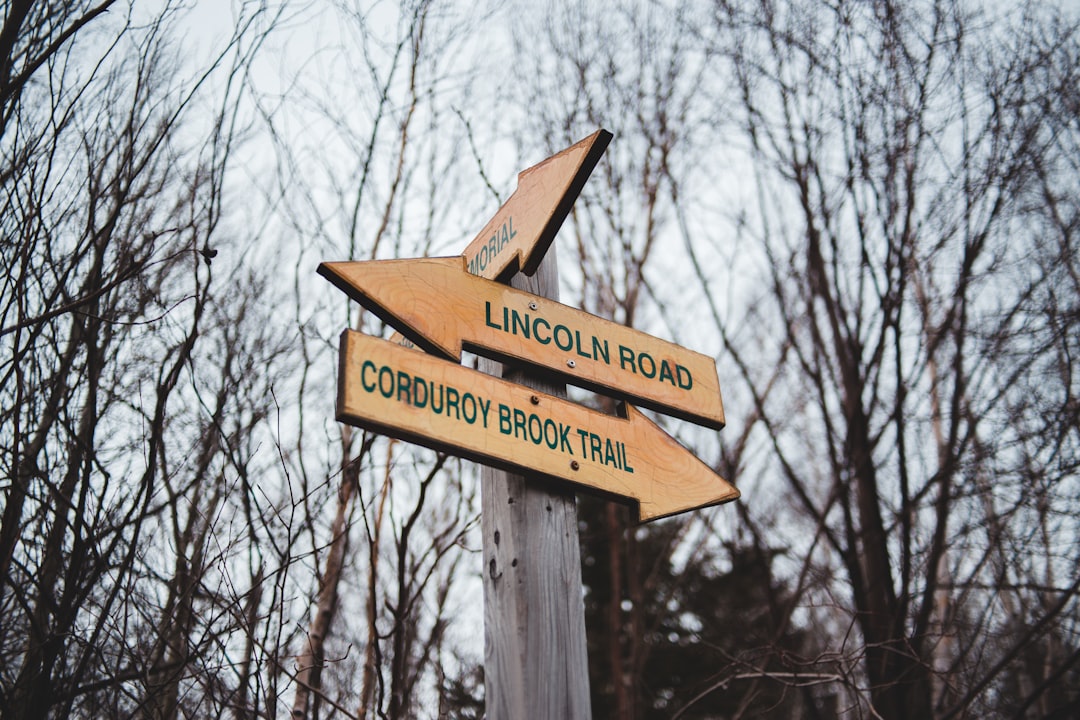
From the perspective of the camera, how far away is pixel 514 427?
2.12 metres

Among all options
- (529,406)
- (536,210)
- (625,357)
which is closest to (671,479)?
(625,357)

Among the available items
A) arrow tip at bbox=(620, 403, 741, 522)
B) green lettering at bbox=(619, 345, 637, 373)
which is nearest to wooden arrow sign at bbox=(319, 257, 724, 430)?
green lettering at bbox=(619, 345, 637, 373)

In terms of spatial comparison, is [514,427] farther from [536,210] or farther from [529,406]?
[536,210]

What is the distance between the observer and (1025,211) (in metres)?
5.64

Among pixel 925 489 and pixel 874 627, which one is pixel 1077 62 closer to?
pixel 925 489

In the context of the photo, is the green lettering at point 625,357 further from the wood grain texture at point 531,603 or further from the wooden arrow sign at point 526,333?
the wood grain texture at point 531,603

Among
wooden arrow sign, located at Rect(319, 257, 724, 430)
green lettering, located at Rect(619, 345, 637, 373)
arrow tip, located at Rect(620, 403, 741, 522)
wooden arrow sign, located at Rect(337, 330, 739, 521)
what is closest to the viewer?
wooden arrow sign, located at Rect(337, 330, 739, 521)

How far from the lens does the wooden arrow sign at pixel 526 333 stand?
6.93 ft

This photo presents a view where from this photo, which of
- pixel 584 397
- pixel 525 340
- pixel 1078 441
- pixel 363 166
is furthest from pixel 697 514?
pixel 525 340

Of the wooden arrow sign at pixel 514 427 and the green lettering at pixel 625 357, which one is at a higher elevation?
the green lettering at pixel 625 357

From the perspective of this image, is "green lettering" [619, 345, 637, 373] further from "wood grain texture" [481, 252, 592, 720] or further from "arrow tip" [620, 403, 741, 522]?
"wood grain texture" [481, 252, 592, 720]

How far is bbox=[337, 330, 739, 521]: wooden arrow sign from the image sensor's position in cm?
192

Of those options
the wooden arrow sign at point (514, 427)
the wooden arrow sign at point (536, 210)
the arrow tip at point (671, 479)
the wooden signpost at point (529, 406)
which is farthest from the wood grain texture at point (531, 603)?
the wooden arrow sign at point (536, 210)

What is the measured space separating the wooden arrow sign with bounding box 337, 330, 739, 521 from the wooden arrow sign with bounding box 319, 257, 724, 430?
0.10 m
